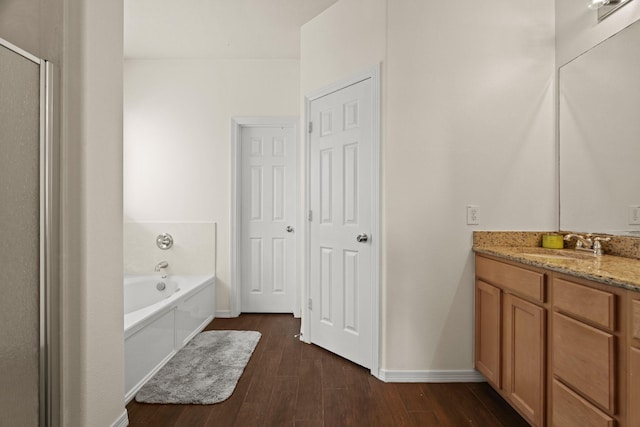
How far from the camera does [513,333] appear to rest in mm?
1801

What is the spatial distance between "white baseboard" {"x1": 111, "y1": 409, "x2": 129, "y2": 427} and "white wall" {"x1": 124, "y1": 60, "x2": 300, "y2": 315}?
1.85 metres

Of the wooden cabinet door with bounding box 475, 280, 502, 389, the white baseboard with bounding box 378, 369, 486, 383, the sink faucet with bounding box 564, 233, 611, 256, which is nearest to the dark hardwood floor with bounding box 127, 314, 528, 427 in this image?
the white baseboard with bounding box 378, 369, 486, 383

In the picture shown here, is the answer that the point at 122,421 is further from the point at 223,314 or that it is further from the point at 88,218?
the point at 223,314

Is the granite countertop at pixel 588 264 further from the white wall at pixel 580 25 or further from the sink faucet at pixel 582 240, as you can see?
the white wall at pixel 580 25

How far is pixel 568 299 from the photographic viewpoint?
140 centimetres

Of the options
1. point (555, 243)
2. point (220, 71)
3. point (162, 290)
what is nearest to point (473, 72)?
point (555, 243)

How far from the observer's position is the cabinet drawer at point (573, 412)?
4.00 feet

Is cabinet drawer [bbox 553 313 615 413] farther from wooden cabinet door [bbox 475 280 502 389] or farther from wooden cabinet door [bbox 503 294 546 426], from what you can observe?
wooden cabinet door [bbox 475 280 502 389]

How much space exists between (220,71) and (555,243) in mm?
3398

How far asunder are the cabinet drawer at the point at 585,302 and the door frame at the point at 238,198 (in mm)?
2480

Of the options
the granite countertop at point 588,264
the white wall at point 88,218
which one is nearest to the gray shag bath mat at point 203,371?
the white wall at point 88,218

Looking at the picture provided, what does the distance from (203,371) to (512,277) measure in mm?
2036

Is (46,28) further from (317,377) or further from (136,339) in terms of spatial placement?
(317,377)

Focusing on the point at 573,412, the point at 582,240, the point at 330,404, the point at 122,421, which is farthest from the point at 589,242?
the point at 122,421
